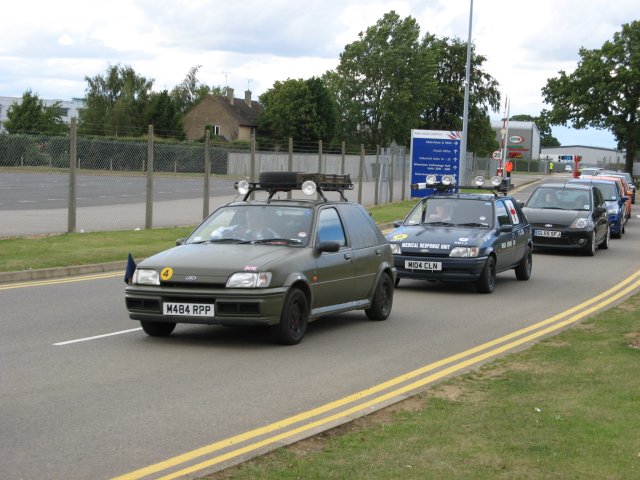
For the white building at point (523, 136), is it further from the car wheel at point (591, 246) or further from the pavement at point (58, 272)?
the pavement at point (58, 272)

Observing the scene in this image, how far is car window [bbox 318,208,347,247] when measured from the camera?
38.4ft

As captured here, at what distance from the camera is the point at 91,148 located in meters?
24.9

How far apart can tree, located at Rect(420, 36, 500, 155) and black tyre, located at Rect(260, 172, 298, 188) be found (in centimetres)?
9820

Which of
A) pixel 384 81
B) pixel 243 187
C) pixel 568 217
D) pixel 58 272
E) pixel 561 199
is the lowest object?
pixel 58 272

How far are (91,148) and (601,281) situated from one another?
40.1 feet

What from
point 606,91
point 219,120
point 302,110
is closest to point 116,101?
point 219,120

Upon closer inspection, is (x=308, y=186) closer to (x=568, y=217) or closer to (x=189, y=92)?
(x=568, y=217)

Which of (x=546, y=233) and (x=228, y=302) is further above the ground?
(x=228, y=302)

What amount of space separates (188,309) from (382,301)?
3326 mm

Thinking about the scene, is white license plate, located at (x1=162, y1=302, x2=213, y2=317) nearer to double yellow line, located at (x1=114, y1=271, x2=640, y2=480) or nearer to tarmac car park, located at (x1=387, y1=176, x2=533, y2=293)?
double yellow line, located at (x1=114, y1=271, x2=640, y2=480)

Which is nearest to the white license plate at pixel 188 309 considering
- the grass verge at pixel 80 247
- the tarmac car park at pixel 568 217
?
the grass verge at pixel 80 247

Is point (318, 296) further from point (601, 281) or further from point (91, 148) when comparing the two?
point (91, 148)

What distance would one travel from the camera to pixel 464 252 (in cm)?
1595

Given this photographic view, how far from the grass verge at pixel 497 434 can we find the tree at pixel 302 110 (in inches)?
3844
